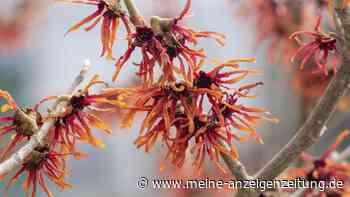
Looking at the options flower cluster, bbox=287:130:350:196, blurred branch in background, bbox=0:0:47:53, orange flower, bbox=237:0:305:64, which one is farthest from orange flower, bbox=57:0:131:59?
blurred branch in background, bbox=0:0:47:53

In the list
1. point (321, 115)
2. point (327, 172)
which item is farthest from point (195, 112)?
point (327, 172)

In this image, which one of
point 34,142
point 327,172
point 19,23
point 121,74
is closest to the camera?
point 34,142

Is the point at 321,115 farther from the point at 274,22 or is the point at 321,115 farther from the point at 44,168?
the point at 274,22

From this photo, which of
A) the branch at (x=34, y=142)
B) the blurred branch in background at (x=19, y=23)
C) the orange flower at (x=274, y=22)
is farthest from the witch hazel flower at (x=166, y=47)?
the blurred branch in background at (x=19, y=23)

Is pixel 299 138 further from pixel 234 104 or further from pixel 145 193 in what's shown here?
pixel 145 193

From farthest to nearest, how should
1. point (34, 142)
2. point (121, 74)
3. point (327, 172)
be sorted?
point (121, 74), point (327, 172), point (34, 142)

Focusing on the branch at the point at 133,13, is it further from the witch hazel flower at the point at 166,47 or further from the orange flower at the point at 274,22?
the orange flower at the point at 274,22
